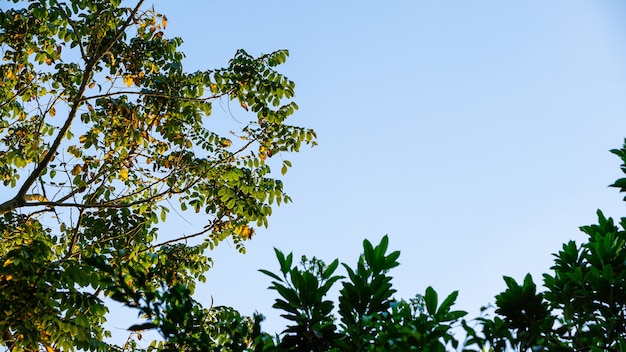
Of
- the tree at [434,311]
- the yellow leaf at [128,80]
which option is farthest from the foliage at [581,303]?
the yellow leaf at [128,80]

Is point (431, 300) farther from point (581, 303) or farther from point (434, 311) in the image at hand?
point (581, 303)

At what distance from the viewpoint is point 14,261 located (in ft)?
15.1

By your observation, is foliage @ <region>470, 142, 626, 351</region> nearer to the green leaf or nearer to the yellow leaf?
the green leaf

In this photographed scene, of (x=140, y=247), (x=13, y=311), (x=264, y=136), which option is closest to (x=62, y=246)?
(x=140, y=247)

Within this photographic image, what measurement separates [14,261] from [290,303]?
2.93 metres

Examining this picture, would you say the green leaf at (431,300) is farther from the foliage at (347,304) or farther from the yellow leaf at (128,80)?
the yellow leaf at (128,80)

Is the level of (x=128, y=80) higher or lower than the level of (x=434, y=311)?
higher

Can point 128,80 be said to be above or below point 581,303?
above

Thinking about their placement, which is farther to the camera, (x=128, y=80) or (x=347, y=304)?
(x=128, y=80)

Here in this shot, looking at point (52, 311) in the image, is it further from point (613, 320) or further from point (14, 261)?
point (613, 320)

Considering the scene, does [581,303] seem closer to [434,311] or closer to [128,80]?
[434,311]

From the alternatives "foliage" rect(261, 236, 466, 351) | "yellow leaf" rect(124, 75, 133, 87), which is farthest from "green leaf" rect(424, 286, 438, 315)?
"yellow leaf" rect(124, 75, 133, 87)

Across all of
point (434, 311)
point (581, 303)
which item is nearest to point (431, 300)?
point (434, 311)

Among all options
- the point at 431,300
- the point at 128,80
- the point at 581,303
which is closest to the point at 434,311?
the point at 431,300
